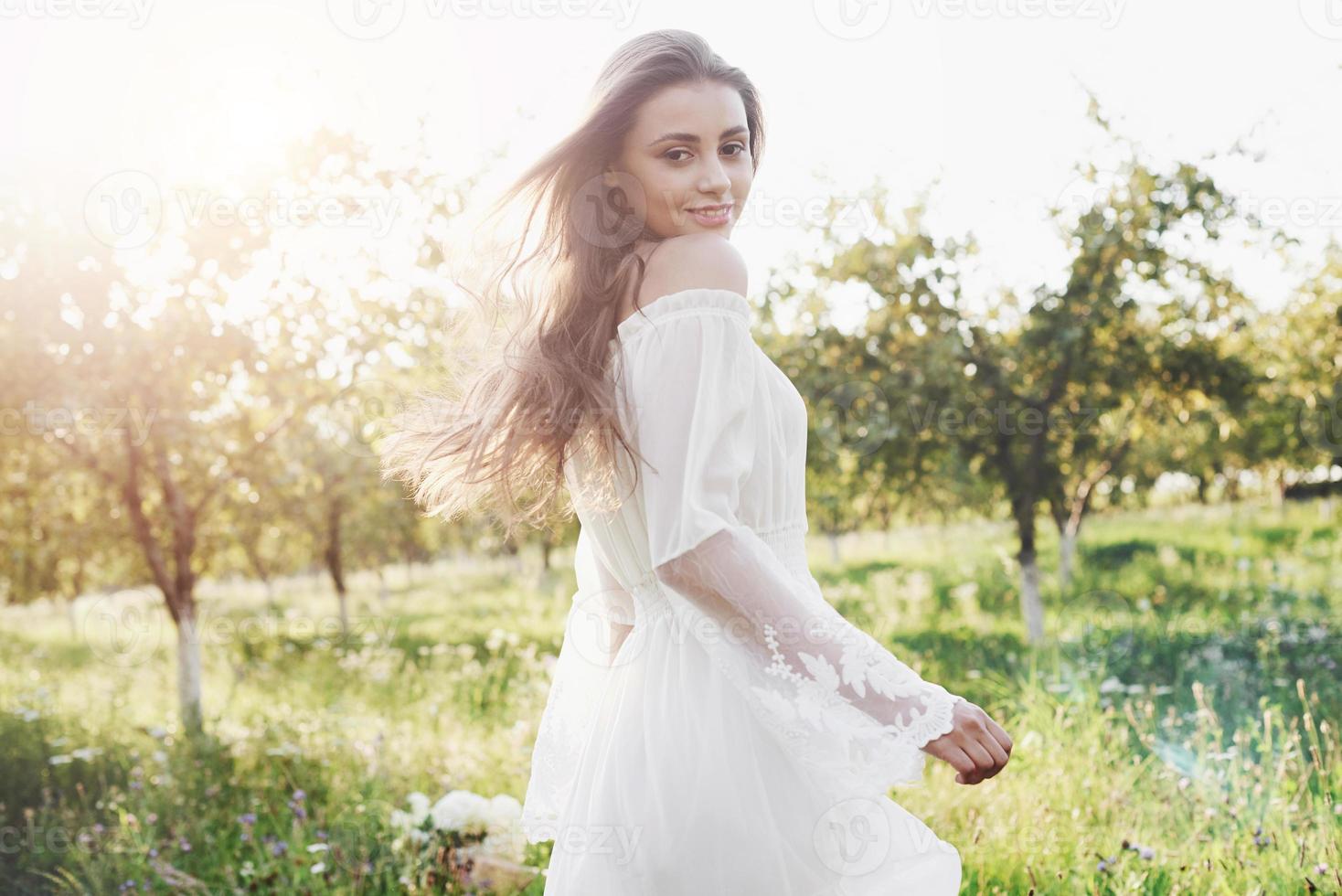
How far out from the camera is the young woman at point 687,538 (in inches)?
61.0

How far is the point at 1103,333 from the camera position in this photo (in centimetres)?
788

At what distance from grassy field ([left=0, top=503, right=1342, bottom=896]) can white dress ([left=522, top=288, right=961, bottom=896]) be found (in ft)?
5.17

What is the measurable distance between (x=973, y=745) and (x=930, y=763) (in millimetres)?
3407

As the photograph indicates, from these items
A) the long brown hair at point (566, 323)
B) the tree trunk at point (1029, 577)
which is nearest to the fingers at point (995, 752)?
the long brown hair at point (566, 323)

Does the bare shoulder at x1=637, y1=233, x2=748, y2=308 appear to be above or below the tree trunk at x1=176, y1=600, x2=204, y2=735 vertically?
above

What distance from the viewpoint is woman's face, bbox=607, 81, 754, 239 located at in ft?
5.99

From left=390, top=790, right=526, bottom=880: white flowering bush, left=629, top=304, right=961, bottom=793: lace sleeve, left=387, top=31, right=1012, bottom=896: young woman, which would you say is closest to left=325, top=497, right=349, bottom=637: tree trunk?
left=390, top=790, right=526, bottom=880: white flowering bush

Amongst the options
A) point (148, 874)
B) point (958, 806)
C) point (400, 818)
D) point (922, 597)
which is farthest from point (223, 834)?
point (922, 597)

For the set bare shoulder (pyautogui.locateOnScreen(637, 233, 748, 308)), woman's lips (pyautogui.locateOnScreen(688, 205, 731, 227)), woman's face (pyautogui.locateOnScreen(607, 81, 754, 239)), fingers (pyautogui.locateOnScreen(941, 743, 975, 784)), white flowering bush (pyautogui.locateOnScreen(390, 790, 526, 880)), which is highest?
woman's face (pyautogui.locateOnScreen(607, 81, 754, 239))

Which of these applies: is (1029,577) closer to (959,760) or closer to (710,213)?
(710,213)

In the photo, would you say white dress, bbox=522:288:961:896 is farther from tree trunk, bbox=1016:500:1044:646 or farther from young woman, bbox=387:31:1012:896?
tree trunk, bbox=1016:500:1044:646

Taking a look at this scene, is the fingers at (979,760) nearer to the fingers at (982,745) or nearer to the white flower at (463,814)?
the fingers at (982,745)

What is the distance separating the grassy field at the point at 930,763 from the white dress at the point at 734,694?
1575 millimetres

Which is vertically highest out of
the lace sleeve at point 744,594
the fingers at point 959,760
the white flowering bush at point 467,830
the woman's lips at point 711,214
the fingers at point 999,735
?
the woman's lips at point 711,214
